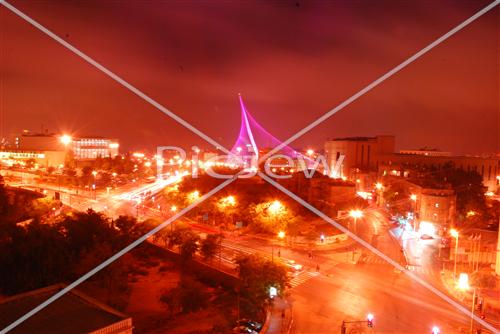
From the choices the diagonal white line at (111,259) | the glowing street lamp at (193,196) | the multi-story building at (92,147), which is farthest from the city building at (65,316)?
A: the multi-story building at (92,147)

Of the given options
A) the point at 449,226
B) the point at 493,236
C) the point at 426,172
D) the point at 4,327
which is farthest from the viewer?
the point at 426,172

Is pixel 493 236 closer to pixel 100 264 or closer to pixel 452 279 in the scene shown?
pixel 452 279

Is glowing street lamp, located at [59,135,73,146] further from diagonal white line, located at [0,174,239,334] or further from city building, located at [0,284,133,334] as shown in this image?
city building, located at [0,284,133,334]

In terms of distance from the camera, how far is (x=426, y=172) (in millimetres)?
29141

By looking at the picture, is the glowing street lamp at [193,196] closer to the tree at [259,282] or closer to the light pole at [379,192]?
the light pole at [379,192]

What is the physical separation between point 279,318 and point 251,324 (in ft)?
2.73

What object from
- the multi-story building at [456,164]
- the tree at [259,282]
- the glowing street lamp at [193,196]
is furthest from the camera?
the multi-story building at [456,164]

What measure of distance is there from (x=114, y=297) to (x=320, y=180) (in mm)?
14984

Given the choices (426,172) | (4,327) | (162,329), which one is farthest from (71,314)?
(426,172)

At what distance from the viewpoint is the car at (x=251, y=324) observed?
9.84 meters

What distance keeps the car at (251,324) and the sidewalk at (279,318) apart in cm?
17

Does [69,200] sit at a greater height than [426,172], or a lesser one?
lesser

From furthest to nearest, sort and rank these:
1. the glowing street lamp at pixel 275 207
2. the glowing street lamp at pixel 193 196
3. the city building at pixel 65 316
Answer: the glowing street lamp at pixel 193 196
the glowing street lamp at pixel 275 207
the city building at pixel 65 316

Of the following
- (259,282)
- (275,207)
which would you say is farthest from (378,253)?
(259,282)
